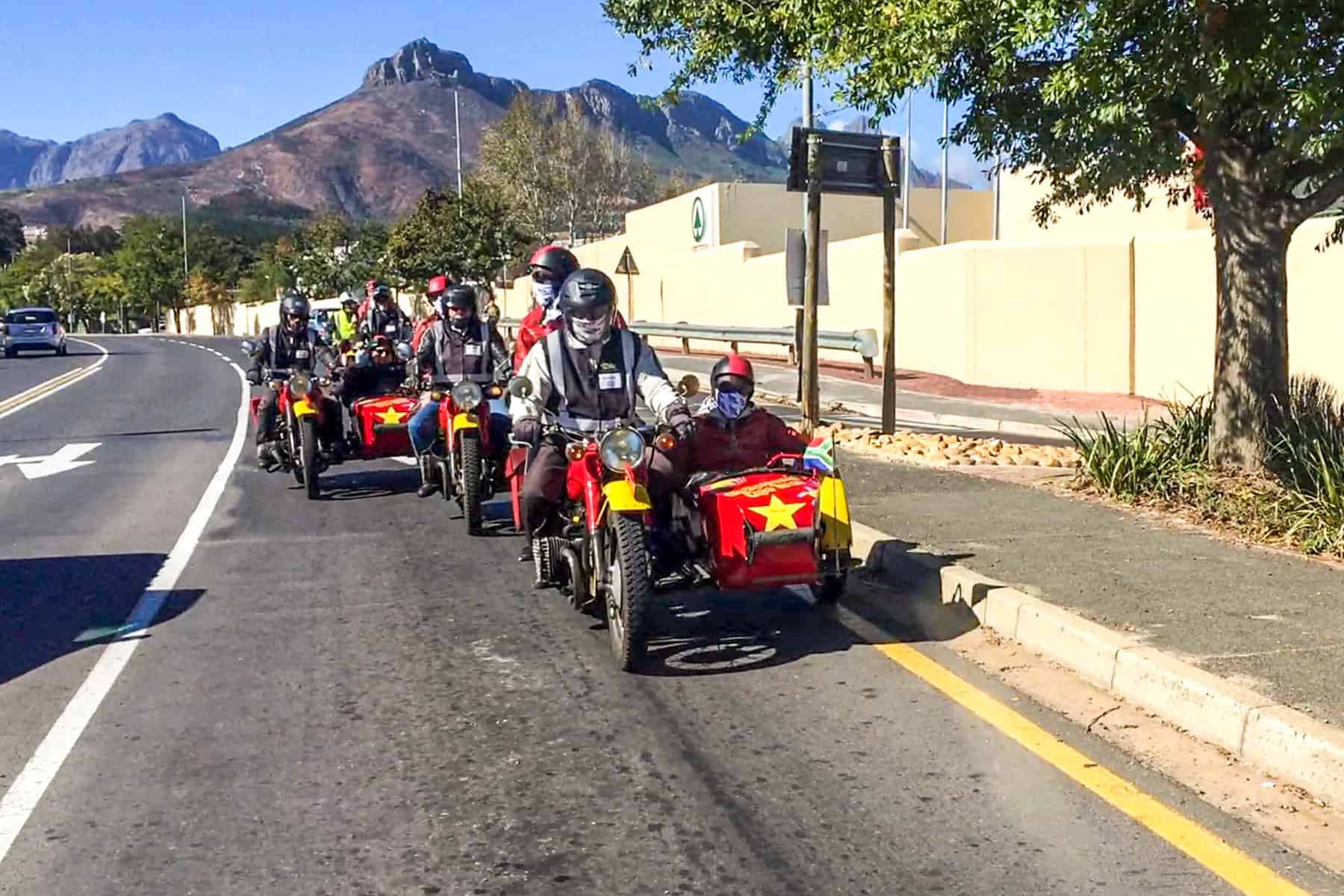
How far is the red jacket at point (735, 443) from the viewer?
24.1 ft

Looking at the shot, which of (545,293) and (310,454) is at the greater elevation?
(545,293)

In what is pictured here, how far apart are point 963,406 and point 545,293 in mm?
11091

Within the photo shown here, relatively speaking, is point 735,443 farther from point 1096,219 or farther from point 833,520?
point 1096,219

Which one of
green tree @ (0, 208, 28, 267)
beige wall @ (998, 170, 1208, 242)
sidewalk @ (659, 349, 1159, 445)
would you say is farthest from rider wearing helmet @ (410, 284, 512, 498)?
green tree @ (0, 208, 28, 267)

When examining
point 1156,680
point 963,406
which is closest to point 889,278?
point 963,406

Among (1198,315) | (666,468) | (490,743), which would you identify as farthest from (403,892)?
(1198,315)

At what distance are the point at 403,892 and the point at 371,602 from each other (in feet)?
13.4

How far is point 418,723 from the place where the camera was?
582cm

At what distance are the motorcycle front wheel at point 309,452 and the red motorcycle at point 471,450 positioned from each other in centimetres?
158

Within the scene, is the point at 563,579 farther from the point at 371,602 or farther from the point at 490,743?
the point at 490,743

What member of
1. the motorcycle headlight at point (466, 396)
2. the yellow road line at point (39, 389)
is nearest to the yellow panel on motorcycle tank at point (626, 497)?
the motorcycle headlight at point (466, 396)

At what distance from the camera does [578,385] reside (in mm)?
7387

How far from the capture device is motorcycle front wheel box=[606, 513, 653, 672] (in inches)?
247

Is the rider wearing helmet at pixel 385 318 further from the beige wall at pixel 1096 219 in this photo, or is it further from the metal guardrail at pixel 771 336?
the beige wall at pixel 1096 219
